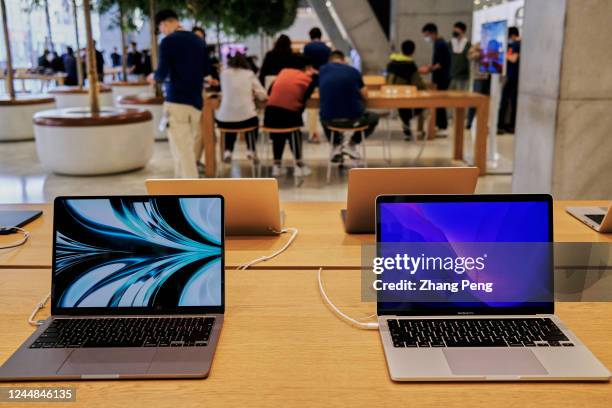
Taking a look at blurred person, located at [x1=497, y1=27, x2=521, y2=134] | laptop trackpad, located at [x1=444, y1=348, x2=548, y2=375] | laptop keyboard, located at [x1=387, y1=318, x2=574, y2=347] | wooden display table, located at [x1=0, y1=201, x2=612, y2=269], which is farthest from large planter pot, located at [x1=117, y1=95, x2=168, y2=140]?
laptop trackpad, located at [x1=444, y1=348, x2=548, y2=375]

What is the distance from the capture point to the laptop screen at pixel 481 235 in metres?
1.51

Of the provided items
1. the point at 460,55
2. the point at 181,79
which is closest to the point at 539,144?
the point at 181,79

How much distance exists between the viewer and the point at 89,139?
21.3ft

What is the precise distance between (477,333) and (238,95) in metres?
5.09

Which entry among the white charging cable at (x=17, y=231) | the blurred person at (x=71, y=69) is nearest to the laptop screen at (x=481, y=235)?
the white charging cable at (x=17, y=231)

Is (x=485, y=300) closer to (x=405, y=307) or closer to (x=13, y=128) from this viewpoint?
(x=405, y=307)

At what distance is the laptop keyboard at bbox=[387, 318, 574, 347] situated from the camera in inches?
53.8

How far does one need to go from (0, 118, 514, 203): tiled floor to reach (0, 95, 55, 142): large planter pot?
238 millimetres

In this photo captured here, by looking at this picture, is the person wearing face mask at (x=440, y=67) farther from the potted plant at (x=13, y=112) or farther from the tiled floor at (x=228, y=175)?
the potted plant at (x=13, y=112)

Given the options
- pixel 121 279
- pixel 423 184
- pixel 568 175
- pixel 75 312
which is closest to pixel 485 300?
pixel 423 184

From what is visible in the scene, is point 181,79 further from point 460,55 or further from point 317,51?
point 460,55

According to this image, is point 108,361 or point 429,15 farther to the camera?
point 429,15

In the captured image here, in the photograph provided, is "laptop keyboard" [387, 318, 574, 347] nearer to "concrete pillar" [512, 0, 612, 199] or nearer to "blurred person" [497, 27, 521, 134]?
"concrete pillar" [512, 0, 612, 199]

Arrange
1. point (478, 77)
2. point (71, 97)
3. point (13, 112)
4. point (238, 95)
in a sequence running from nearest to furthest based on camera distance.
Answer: point (238, 95) < point (478, 77) < point (13, 112) < point (71, 97)
